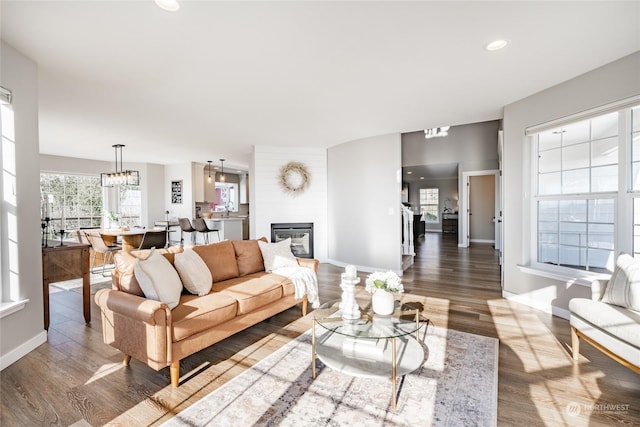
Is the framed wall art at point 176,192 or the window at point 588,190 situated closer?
the window at point 588,190

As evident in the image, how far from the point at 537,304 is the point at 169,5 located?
15.2 ft

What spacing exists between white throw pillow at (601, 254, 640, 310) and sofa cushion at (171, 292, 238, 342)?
306 cm

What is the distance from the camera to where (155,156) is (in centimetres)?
749

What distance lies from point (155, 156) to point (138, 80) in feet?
16.7

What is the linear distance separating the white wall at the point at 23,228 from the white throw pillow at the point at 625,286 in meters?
4.80

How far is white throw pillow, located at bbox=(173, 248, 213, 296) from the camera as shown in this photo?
2.60m

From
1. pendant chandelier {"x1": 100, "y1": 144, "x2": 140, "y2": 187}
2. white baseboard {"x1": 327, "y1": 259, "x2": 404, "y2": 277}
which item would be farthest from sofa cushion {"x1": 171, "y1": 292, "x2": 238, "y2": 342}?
pendant chandelier {"x1": 100, "y1": 144, "x2": 140, "y2": 187}

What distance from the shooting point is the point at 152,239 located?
512 cm

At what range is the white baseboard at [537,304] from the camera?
3.23 m

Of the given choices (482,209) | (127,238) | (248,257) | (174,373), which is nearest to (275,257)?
(248,257)

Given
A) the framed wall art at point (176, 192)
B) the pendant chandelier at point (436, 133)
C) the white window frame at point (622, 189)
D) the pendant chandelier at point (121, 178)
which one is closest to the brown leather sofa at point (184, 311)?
the white window frame at point (622, 189)

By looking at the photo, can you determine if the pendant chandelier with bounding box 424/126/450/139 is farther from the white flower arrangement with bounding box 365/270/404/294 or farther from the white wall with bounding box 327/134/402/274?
the white flower arrangement with bounding box 365/270/404/294

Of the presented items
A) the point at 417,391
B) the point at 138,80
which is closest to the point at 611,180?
the point at 417,391

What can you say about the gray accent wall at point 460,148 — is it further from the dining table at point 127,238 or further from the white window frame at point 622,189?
the dining table at point 127,238
